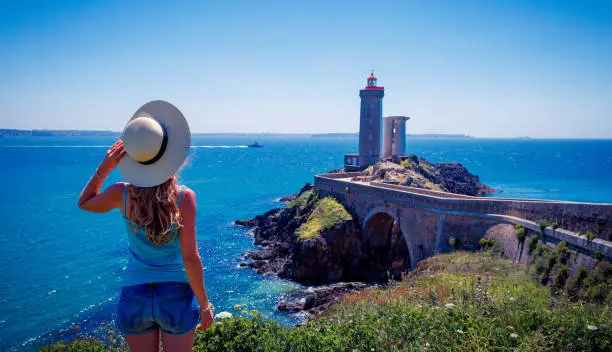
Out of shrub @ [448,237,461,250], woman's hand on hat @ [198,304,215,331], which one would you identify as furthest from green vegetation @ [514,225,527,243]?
woman's hand on hat @ [198,304,215,331]

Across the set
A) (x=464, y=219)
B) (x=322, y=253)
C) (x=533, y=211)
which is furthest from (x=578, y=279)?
(x=322, y=253)

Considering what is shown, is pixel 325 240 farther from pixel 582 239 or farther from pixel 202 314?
pixel 202 314

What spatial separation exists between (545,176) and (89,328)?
97484mm

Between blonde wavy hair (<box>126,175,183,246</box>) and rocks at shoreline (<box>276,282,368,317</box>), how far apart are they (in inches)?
725

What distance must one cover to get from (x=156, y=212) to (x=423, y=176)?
125ft

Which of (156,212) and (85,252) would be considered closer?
(156,212)

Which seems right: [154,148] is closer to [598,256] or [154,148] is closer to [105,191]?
[105,191]

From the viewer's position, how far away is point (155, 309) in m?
3.03

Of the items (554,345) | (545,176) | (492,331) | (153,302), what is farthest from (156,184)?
(545,176)

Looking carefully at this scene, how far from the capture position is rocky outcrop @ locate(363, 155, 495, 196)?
3303 cm

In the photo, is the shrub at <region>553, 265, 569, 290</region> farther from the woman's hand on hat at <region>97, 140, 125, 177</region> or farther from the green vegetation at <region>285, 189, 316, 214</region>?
the green vegetation at <region>285, 189, 316, 214</region>

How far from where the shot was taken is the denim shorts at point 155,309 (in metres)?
3.04

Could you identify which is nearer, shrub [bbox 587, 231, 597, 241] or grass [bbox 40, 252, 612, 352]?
grass [bbox 40, 252, 612, 352]

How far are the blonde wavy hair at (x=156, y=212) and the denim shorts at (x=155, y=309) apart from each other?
1.23ft
